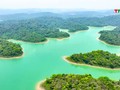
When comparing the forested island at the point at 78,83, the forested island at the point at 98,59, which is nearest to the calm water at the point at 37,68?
the forested island at the point at 98,59

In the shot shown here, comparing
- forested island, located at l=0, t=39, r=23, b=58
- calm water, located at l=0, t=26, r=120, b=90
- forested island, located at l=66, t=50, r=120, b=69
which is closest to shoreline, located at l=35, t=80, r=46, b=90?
calm water, located at l=0, t=26, r=120, b=90

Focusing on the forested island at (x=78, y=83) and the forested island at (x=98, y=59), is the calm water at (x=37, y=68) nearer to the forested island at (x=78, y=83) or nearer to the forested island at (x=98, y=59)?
the forested island at (x=98, y=59)

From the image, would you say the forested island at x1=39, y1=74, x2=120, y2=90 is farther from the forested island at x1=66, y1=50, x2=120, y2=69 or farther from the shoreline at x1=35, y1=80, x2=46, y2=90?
the forested island at x1=66, y1=50, x2=120, y2=69

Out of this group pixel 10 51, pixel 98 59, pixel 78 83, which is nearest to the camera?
pixel 78 83

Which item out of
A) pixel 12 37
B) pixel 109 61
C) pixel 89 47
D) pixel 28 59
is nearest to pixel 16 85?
pixel 28 59

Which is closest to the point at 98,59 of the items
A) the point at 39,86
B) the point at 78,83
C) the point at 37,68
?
the point at 37,68

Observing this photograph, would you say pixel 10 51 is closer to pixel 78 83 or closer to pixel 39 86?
pixel 39 86

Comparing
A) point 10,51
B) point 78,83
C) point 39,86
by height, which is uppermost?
point 78,83
